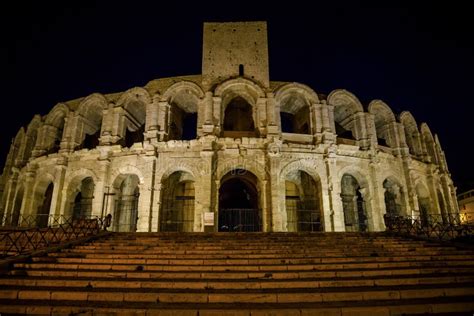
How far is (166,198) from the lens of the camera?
695 inches

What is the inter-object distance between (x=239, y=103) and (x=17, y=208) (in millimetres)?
16717

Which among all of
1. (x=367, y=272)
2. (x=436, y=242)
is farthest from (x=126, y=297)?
(x=436, y=242)

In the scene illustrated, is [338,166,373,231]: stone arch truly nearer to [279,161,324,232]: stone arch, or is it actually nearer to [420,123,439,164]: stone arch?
[279,161,324,232]: stone arch

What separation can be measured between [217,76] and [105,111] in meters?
7.48

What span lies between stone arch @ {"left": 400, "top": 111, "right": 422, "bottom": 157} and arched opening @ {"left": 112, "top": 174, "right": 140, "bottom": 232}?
19.4 metres

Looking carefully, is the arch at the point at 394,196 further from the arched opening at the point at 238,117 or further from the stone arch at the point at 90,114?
the stone arch at the point at 90,114

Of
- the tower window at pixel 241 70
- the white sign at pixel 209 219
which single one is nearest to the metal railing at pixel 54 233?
the white sign at pixel 209 219

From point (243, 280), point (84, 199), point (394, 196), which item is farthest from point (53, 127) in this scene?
point (394, 196)

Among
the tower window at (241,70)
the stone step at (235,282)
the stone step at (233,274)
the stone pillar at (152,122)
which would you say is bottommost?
the stone step at (235,282)

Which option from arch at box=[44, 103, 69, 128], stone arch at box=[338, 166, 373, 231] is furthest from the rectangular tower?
arch at box=[44, 103, 69, 128]

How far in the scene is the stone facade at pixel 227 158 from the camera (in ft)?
51.4

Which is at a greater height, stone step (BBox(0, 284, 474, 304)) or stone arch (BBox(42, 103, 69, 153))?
stone arch (BBox(42, 103, 69, 153))

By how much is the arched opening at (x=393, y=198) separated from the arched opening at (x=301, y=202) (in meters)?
4.79

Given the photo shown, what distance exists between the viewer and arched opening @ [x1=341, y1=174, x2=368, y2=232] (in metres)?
17.5
